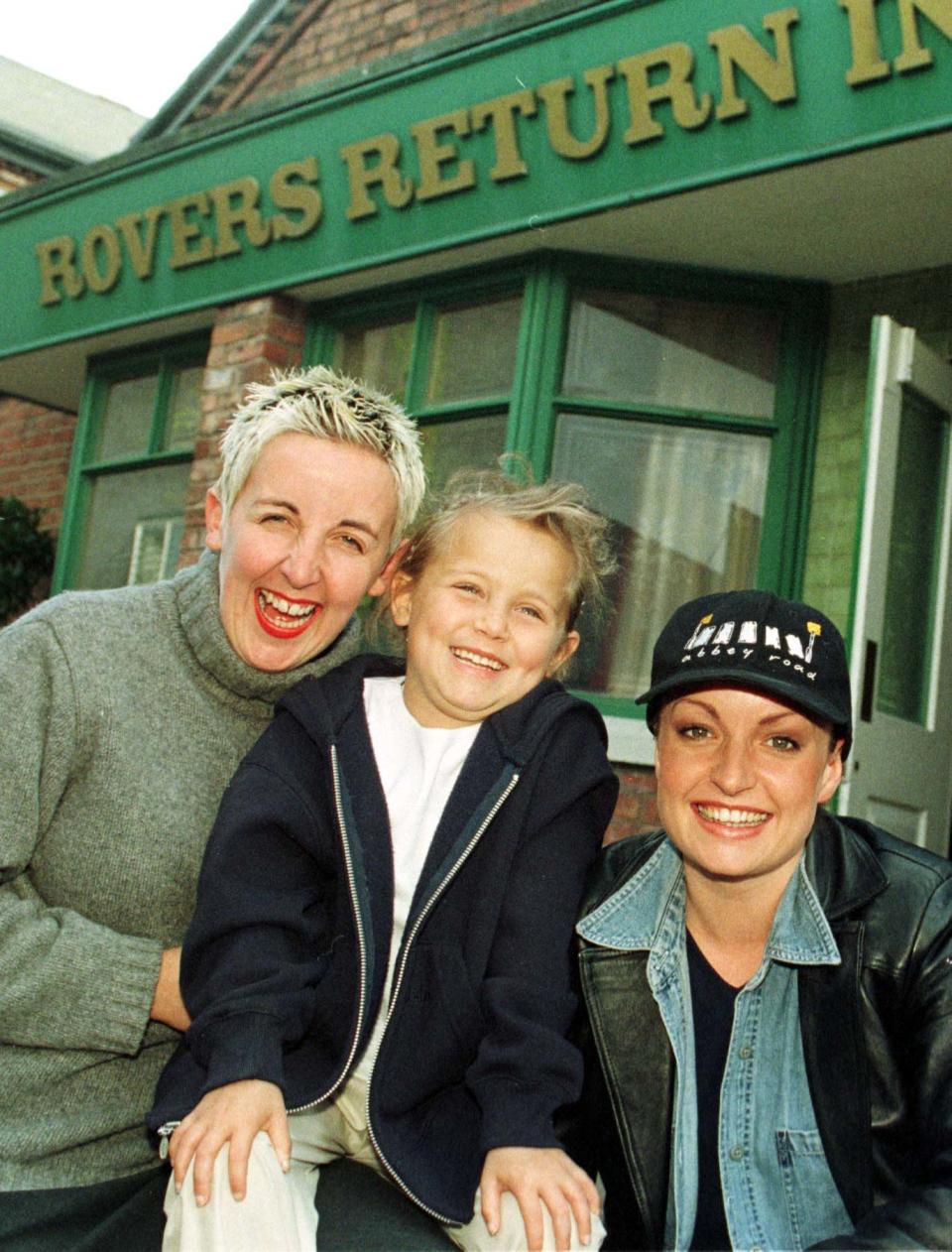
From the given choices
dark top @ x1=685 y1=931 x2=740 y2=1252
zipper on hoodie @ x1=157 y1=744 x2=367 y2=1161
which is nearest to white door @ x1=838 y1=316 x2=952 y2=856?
dark top @ x1=685 y1=931 x2=740 y2=1252

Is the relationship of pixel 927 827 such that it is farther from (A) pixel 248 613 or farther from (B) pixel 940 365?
(A) pixel 248 613

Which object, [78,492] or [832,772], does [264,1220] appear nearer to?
[832,772]

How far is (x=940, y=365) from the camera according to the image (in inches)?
194

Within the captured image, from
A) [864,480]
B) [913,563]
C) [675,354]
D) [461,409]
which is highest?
[675,354]

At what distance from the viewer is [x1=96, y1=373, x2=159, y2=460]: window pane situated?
7473mm

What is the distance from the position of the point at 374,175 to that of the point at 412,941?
4363 millimetres

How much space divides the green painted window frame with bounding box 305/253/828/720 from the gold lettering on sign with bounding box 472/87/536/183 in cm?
43

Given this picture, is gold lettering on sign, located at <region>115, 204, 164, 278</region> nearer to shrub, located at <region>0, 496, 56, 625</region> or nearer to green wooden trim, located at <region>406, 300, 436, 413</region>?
green wooden trim, located at <region>406, 300, 436, 413</region>

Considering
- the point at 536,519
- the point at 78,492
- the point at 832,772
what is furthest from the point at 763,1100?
the point at 78,492

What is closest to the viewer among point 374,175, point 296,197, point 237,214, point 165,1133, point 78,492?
point 165,1133

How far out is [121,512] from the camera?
7500 mm

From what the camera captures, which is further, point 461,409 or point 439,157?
point 461,409

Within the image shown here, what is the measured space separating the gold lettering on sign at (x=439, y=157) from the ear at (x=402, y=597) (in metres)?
3.25

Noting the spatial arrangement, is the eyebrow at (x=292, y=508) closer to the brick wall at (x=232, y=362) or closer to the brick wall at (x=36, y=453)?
the brick wall at (x=232, y=362)
